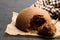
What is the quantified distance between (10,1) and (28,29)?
63 cm

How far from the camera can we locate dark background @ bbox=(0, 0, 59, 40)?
46.5 inches

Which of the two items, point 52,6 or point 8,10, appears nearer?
point 52,6

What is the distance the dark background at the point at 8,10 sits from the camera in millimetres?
1181

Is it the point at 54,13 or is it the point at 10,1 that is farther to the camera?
the point at 10,1

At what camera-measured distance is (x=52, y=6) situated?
56.2 inches

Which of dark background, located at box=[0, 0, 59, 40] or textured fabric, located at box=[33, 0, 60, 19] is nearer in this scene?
dark background, located at box=[0, 0, 59, 40]

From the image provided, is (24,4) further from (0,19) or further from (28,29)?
(28,29)

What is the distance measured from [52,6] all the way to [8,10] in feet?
1.26

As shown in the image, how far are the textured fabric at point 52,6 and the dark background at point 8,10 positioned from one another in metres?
0.20

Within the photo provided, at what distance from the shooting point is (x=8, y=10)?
158cm

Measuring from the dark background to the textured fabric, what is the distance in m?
0.20

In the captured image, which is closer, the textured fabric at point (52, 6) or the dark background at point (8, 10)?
the dark background at point (8, 10)

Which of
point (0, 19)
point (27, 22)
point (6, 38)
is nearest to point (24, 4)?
point (0, 19)

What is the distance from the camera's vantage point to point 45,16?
128 cm
